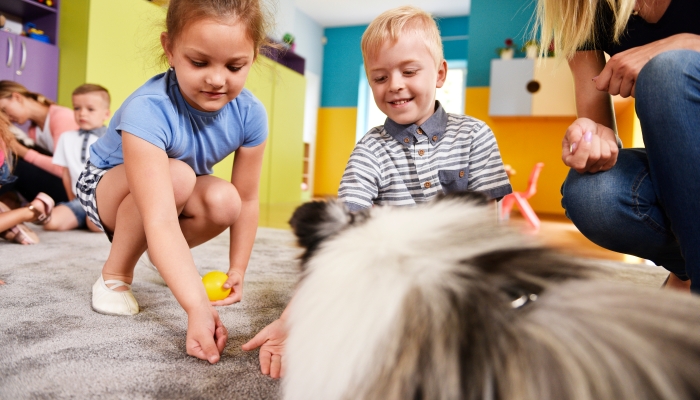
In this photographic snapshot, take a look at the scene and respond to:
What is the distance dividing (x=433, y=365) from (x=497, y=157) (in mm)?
815

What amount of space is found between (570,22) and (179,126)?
3.05 feet

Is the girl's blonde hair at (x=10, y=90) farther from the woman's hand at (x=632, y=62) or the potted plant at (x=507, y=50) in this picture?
the potted plant at (x=507, y=50)

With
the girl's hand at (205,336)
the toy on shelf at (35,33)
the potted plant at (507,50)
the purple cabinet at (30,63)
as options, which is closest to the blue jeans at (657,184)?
the girl's hand at (205,336)

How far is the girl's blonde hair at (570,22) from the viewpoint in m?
0.98

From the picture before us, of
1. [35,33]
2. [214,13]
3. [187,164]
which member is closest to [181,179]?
Result: [187,164]

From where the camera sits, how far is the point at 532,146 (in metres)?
5.20

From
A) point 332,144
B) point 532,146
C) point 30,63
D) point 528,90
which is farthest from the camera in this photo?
point 332,144

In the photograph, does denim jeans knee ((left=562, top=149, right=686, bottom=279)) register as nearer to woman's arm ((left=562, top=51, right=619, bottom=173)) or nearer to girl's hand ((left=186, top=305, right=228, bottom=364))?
woman's arm ((left=562, top=51, right=619, bottom=173))

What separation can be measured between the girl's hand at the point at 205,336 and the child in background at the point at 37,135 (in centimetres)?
226

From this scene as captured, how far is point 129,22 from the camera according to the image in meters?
3.36

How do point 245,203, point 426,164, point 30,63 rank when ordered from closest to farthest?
point 426,164
point 245,203
point 30,63

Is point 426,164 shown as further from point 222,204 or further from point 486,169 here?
point 222,204

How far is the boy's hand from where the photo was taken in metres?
0.71

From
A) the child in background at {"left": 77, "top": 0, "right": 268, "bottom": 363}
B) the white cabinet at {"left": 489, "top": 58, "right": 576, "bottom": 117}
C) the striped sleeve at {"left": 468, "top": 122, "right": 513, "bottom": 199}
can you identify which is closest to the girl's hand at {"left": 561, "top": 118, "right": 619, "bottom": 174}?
the striped sleeve at {"left": 468, "top": 122, "right": 513, "bottom": 199}
